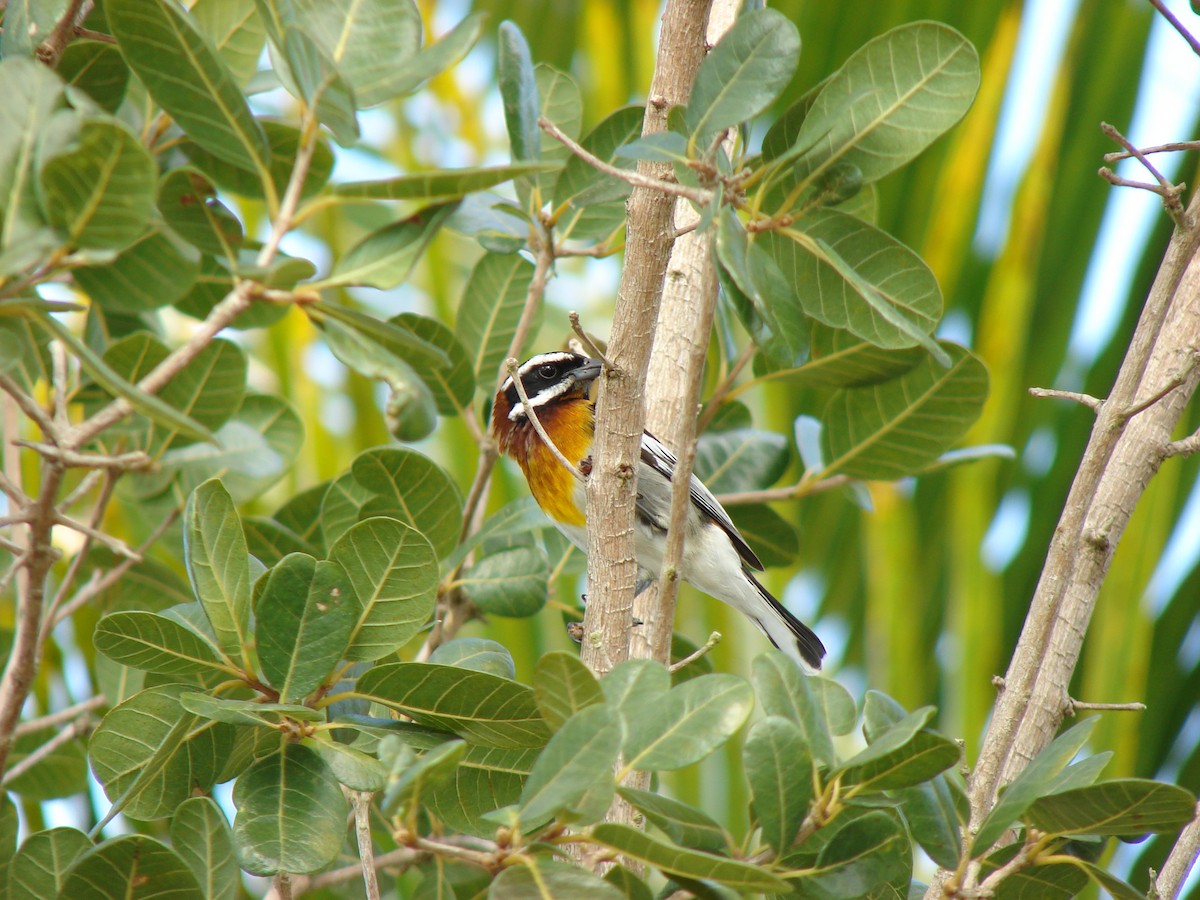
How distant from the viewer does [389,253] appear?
142 centimetres

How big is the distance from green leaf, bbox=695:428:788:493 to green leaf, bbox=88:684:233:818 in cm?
132

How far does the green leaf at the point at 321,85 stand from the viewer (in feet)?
4.08

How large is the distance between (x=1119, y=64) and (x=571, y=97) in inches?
71.6

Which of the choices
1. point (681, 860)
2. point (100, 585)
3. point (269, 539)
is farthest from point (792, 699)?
point (100, 585)

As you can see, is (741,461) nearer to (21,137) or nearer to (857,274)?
(857,274)

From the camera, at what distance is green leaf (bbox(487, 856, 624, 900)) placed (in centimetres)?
116

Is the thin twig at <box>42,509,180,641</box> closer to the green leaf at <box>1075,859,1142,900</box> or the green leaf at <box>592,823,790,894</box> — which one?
the green leaf at <box>592,823,790,894</box>

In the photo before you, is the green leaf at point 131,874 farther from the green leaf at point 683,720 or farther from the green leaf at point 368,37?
the green leaf at point 368,37

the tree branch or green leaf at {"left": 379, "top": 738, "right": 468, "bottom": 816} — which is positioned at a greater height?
the tree branch

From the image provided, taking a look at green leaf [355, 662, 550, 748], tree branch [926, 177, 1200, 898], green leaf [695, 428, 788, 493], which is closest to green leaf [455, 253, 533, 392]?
green leaf [695, 428, 788, 493]

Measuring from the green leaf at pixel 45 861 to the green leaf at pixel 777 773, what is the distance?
35.0 inches

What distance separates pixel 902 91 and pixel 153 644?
4.04 ft

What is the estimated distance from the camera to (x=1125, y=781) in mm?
1203

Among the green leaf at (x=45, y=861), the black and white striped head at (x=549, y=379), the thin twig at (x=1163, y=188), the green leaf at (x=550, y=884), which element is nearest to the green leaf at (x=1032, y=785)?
the green leaf at (x=550, y=884)
